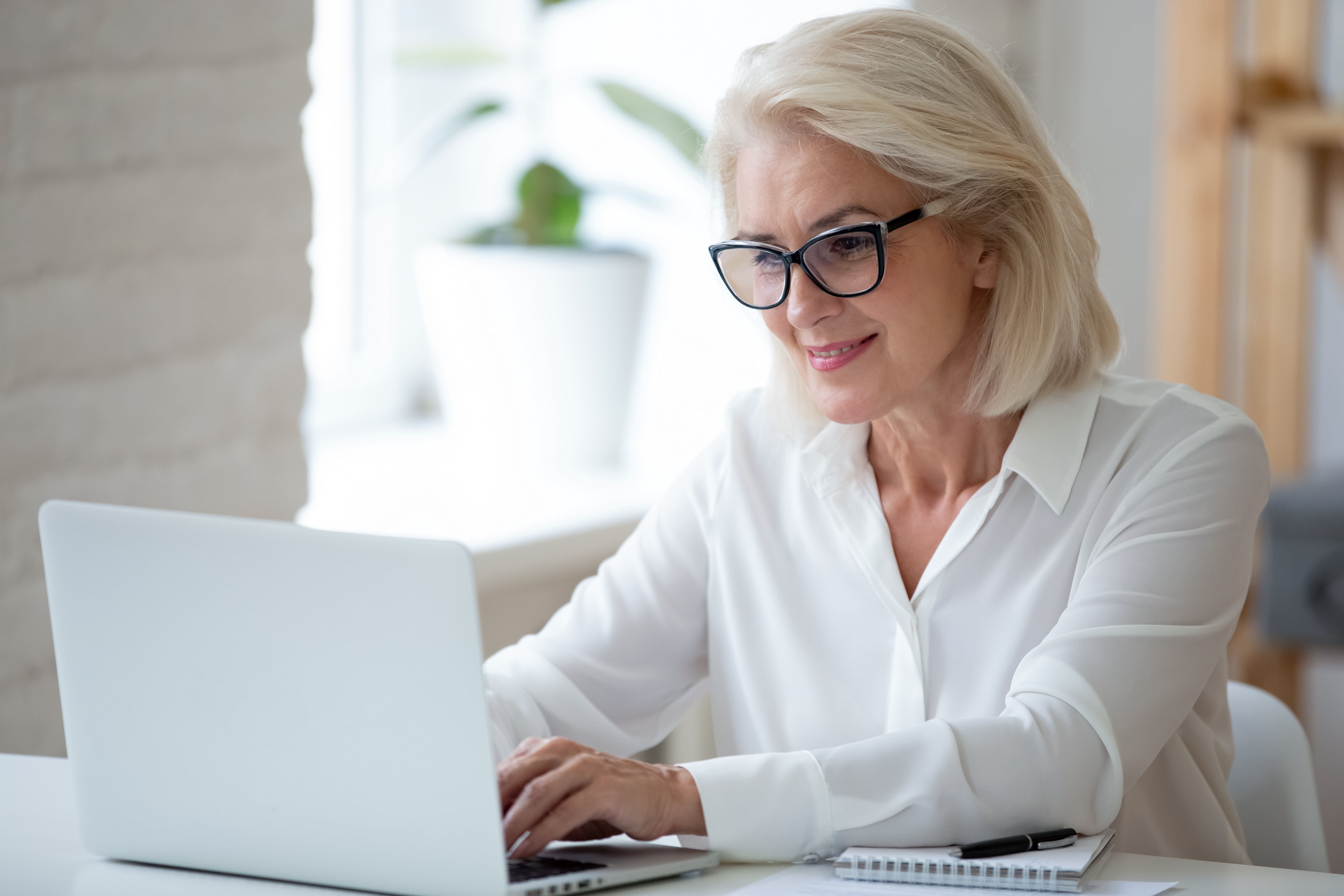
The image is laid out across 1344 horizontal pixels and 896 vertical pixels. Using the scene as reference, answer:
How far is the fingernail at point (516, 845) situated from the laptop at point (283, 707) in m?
0.02

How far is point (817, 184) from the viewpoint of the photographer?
4.35 feet

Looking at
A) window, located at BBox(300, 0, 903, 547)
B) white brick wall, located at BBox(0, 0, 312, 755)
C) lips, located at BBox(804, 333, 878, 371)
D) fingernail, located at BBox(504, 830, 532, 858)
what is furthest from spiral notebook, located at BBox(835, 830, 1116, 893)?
window, located at BBox(300, 0, 903, 547)

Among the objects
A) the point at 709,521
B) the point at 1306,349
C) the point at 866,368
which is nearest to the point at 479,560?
the point at 709,521

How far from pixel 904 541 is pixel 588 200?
145cm

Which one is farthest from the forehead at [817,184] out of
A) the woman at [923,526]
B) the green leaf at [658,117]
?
the green leaf at [658,117]

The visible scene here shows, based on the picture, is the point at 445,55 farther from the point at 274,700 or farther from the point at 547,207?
the point at 274,700

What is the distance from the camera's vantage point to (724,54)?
9.04 ft

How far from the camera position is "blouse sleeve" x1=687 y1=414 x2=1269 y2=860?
1040 mm

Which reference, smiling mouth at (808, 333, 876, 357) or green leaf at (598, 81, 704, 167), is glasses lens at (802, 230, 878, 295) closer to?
smiling mouth at (808, 333, 876, 357)

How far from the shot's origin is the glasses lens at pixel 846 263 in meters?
1.33

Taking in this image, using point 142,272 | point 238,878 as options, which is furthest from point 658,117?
point 238,878

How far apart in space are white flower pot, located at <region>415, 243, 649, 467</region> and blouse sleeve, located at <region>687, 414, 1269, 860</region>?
3.86 ft

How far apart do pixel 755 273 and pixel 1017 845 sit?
0.64m

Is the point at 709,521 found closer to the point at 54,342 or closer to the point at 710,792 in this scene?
the point at 710,792
